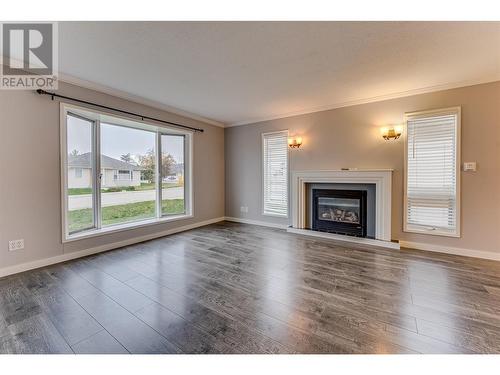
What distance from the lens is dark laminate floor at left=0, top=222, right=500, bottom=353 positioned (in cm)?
155

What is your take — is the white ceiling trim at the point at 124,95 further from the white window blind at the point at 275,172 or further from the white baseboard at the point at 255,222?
the white baseboard at the point at 255,222

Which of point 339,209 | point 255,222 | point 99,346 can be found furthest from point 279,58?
point 255,222

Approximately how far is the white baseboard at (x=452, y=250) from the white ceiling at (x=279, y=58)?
8.13 feet

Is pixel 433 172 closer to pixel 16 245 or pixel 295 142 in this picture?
pixel 295 142

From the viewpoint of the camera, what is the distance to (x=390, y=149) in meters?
3.79

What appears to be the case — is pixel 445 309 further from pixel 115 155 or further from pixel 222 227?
pixel 115 155

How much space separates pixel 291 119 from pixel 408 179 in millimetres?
2528

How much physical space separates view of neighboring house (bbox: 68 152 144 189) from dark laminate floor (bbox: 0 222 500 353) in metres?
1.22

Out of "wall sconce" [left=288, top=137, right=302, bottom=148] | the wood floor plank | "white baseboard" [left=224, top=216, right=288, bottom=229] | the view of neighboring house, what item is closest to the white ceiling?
"wall sconce" [left=288, top=137, right=302, bottom=148]

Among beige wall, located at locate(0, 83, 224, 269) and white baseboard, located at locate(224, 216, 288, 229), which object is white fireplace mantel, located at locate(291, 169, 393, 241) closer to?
white baseboard, located at locate(224, 216, 288, 229)

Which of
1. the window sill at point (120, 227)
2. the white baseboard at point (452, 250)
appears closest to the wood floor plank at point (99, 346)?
the window sill at point (120, 227)

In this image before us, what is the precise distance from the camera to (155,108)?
420 centimetres

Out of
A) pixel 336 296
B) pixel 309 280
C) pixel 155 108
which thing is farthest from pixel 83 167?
pixel 336 296

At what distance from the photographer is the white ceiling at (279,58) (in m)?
2.05
